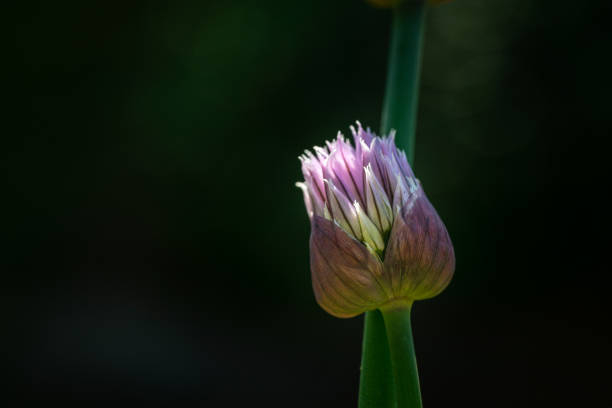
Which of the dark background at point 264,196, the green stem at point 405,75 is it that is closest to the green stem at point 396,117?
the green stem at point 405,75

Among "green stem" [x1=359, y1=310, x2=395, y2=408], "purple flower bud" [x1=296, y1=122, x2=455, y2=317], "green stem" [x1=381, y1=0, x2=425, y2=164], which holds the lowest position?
"green stem" [x1=359, y1=310, x2=395, y2=408]

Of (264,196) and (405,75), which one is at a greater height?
(264,196)

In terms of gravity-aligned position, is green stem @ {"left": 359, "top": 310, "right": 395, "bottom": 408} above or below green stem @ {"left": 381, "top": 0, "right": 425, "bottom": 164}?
below

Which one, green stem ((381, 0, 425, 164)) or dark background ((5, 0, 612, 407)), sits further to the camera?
dark background ((5, 0, 612, 407))

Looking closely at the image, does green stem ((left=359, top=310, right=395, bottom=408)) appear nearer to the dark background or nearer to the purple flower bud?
the purple flower bud

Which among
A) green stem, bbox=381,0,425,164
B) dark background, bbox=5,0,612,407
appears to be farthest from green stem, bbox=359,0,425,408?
dark background, bbox=5,0,612,407

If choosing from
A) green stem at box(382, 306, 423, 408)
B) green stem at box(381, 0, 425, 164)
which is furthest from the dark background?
green stem at box(382, 306, 423, 408)

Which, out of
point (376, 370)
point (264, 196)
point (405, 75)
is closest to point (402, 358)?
point (376, 370)

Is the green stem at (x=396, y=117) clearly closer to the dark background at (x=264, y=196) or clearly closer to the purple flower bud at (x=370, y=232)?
the purple flower bud at (x=370, y=232)

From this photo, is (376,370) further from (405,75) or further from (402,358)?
(405,75)
